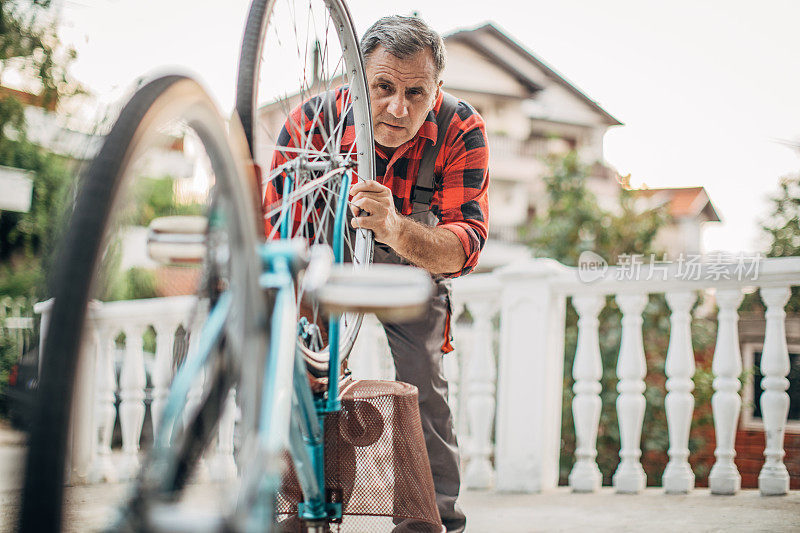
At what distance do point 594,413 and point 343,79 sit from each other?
184cm

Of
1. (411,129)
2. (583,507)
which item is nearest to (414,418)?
(411,129)

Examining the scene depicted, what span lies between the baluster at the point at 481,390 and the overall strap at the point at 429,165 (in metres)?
1.40

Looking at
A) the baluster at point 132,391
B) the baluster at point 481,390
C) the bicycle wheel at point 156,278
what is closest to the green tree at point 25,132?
the baluster at point 132,391

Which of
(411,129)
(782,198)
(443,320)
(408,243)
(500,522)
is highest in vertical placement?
(782,198)

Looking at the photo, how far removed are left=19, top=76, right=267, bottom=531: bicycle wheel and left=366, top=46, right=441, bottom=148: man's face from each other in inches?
27.2

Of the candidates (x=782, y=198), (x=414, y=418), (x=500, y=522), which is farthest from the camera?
(x=782, y=198)

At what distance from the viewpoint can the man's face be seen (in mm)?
1518

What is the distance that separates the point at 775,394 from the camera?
2.44 m

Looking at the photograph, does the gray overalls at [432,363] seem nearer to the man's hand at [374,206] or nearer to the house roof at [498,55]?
the man's hand at [374,206]

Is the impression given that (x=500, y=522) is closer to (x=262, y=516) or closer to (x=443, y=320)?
(x=443, y=320)

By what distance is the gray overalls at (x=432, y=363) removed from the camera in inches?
63.4

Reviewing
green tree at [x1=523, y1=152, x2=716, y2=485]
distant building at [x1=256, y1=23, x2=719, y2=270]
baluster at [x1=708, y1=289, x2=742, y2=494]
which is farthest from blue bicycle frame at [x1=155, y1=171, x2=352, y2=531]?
distant building at [x1=256, y1=23, x2=719, y2=270]

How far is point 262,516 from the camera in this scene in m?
0.58

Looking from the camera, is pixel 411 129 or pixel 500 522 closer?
pixel 411 129
